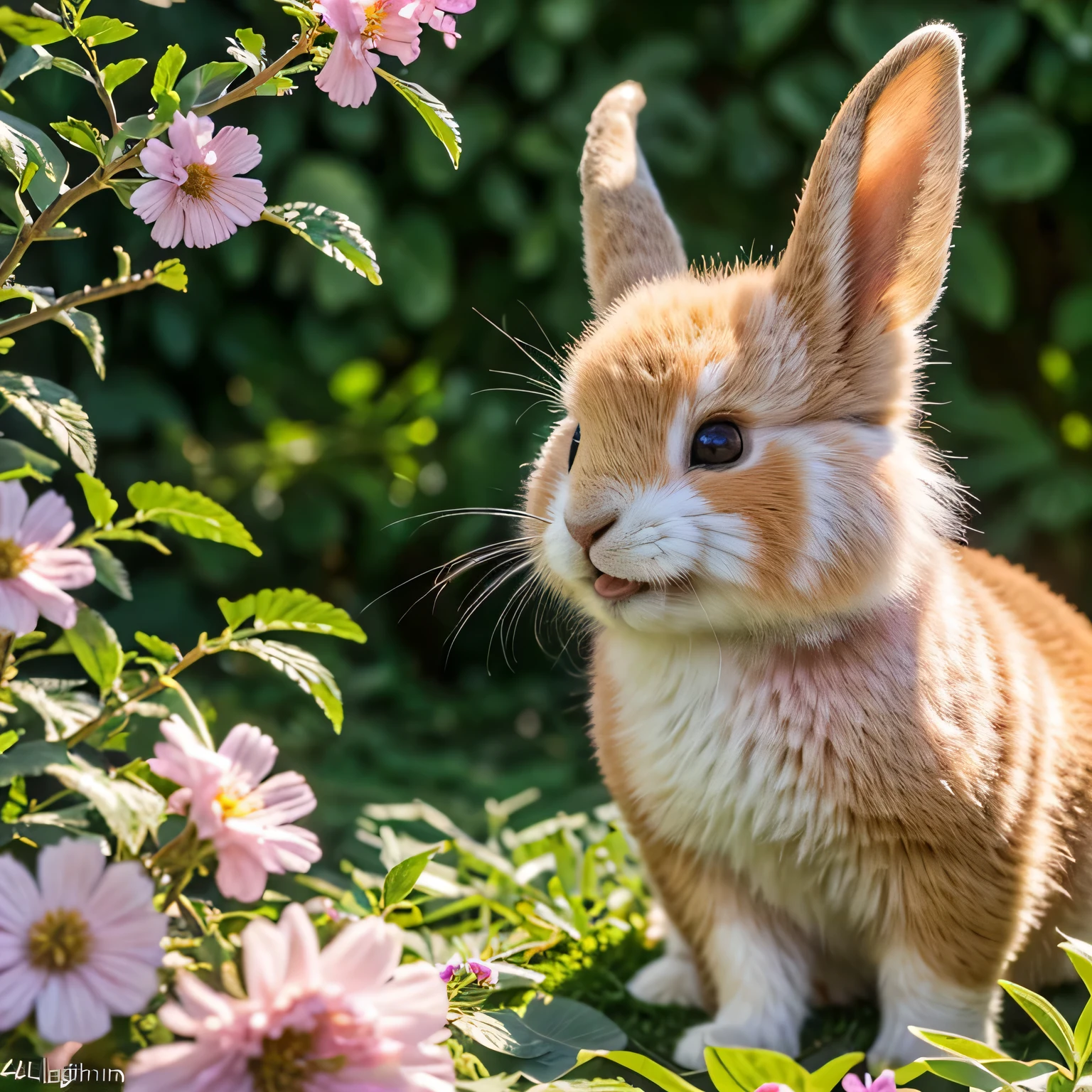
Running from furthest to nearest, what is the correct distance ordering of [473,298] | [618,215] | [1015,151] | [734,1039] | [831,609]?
[473,298] < [1015,151] < [618,215] < [734,1039] < [831,609]

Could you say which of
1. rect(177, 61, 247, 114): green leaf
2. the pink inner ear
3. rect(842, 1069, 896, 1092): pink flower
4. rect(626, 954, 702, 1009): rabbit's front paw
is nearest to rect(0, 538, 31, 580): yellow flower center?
rect(177, 61, 247, 114): green leaf

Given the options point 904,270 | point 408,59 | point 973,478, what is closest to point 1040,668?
point 904,270

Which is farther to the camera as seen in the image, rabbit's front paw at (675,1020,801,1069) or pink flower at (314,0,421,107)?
rabbit's front paw at (675,1020,801,1069)

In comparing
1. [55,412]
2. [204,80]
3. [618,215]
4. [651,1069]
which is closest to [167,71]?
[204,80]

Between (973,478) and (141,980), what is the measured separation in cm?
205

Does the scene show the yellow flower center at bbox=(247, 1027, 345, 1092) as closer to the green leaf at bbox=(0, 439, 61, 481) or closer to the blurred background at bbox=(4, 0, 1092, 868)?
the green leaf at bbox=(0, 439, 61, 481)

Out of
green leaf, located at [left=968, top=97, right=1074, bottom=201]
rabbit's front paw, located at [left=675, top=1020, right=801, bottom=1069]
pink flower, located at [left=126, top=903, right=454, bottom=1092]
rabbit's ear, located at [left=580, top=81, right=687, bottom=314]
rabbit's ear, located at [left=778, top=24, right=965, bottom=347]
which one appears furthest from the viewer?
green leaf, located at [left=968, top=97, right=1074, bottom=201]

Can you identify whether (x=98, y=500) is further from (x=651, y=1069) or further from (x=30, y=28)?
(x=651, y=1069)

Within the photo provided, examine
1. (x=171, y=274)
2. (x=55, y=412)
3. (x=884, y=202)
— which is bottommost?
(x=55, y=412)

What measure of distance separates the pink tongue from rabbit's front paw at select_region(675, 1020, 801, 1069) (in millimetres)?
473

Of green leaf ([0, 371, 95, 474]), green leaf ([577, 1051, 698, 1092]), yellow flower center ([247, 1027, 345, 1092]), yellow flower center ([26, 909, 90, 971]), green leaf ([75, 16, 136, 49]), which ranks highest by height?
green leaf ([75, 16, 136, 49])

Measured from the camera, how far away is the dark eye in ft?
3.54

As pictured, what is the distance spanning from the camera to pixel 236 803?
0.83m

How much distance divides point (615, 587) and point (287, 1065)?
0.51 meters
